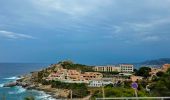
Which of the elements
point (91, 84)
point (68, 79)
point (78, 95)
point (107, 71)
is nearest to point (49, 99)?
point (78, 95)

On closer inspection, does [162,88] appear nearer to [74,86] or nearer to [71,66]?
[74,86]

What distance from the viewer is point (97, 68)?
90188mm

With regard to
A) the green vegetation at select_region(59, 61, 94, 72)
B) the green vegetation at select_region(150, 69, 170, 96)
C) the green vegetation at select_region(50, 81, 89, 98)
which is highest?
the green vegetation at select_region(59, 61, 94, 72)

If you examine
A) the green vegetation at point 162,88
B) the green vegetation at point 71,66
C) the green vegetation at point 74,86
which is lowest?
the green vegetation at point 74,86

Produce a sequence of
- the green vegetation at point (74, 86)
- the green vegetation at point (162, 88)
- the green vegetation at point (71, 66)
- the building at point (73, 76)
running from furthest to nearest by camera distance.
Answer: the green vegetation at point (71, 66), the building at point (73, 76), the green vegetation at point (74, 86), the green vegetation at point (162, 88)

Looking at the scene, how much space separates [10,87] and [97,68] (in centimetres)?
2655

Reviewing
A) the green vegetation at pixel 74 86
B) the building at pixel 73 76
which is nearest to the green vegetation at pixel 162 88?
the green vegetation at pixel 74 86

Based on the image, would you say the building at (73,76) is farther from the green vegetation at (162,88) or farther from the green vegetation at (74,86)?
the green vegetation at (162,88)

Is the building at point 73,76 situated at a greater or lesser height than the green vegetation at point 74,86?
greater

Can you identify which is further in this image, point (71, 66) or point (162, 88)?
point (71, 66)

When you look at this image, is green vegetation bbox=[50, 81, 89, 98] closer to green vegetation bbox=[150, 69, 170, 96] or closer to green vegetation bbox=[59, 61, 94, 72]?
green vegetation bbox=[59, 61, 94, 72]

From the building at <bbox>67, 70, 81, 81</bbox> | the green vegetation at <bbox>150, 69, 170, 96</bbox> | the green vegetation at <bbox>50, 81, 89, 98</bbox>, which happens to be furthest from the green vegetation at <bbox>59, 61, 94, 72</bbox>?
the green vegetation at <bbox>150, 69, 170, 96</bbox>

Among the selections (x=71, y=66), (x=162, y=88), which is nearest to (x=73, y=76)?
(x=71, y=66)

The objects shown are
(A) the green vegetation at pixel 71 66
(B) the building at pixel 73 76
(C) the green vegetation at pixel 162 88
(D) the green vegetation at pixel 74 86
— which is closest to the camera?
(C) the green vegetation at pixel 162 88
